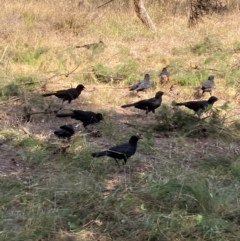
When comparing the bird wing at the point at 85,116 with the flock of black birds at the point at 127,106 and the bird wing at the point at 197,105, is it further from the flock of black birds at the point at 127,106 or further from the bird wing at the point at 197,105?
the bird wing at the point at 197,105

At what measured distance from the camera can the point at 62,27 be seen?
40.4ft

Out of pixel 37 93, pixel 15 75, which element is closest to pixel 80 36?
pixel 15 75

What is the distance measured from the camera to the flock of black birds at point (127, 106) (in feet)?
16.8

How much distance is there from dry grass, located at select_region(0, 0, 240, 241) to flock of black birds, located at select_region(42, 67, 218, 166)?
135 millimetres

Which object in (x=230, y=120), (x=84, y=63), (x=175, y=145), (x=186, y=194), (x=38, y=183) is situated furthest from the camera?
(x=84, y=63)

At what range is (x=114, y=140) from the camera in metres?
6.15

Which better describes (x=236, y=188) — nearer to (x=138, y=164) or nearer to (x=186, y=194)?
(x=186, y=194)

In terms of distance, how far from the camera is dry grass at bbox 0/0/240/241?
3.99 metres

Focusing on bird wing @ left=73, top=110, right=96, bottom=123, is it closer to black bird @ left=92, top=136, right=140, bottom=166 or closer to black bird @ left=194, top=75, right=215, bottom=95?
black bird @ left=92, top=136, right=140, bottom=166

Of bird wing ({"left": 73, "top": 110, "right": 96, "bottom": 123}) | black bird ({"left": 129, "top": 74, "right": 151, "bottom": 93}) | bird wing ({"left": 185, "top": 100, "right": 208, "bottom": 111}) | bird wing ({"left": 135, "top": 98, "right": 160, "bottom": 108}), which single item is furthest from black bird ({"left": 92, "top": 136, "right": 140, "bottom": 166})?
black bird ({"left": 129, "top": 74, "right": 151, "bottom": 93})

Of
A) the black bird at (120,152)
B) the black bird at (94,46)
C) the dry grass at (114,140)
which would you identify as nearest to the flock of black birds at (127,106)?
the black bird at (120,152)

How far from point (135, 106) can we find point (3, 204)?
10.4 ft

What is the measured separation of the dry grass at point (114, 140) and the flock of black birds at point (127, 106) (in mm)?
135

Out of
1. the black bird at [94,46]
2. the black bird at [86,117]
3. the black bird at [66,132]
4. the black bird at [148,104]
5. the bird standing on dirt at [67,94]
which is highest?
the black bird at [66,132]
